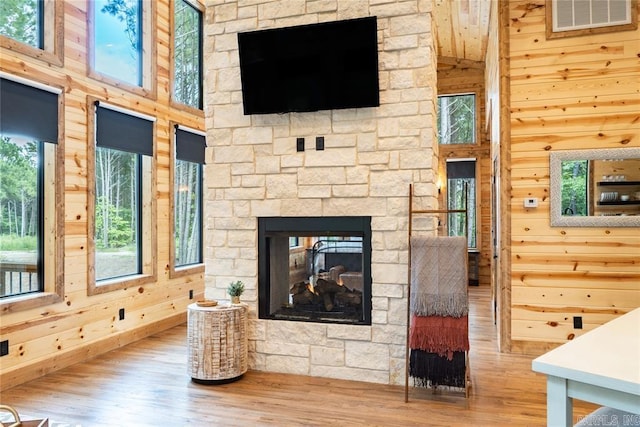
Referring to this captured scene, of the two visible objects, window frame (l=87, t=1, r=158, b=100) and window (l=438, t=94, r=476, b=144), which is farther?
window (l=438, t=94, r=476, b=144)

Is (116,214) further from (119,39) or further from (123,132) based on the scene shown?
(119,39)

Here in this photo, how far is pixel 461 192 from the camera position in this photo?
8.59 m

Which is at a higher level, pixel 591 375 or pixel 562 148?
pixel 562 148

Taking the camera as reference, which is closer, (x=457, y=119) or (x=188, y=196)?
(x=188, y=196)

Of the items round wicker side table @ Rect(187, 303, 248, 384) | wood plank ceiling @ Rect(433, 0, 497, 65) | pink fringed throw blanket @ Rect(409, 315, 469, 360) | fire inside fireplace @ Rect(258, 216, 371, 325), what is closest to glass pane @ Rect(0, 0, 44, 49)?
fire inside fireplace @ Rect(258, 216, 371, 325)

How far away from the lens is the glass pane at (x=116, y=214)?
14.4 feet

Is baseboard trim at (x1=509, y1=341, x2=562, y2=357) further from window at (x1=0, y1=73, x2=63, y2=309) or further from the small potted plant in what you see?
window at (x1=0, y1=73, x2=63, y2=309)

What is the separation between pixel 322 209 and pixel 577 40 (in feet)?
8.68

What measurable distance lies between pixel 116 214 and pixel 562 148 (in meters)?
4.17

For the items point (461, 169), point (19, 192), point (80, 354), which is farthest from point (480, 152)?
point (19, 192)

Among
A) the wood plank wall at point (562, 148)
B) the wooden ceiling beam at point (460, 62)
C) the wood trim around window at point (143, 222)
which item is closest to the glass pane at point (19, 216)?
the wood trim around window at point (143, 222)

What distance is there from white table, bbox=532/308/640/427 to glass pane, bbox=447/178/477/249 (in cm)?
721

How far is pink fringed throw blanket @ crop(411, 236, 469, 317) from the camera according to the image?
10.2 ft

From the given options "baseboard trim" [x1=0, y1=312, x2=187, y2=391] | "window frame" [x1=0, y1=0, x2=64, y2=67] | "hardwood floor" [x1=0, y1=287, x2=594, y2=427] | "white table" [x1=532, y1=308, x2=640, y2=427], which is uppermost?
"window frame" [x1=0, y1=0, x2=64, y2=67]
